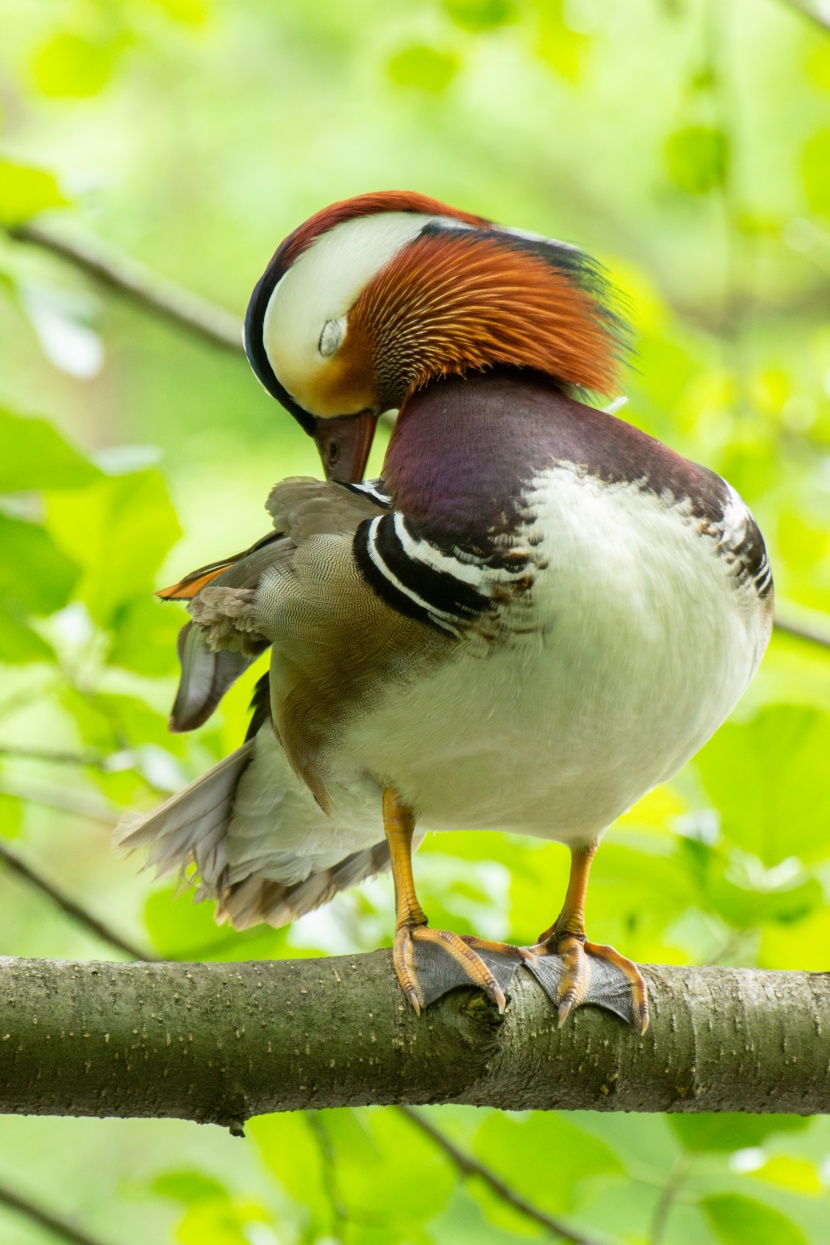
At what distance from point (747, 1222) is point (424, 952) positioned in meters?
0.35

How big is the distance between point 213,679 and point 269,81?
3.24 metres

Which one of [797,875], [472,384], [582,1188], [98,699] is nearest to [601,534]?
[472,384]

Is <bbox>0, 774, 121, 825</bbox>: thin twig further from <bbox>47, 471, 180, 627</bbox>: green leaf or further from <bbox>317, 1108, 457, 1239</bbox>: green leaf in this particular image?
<bbox>317, 1108, 457, 1239</bbox>: green leaf

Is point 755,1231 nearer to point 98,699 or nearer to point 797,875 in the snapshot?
point 797,875

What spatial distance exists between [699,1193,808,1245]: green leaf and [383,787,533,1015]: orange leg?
272 mm

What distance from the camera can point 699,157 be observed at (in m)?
1.49

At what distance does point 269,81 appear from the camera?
3.74 metres

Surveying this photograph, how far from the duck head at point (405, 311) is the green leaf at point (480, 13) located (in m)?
0.61

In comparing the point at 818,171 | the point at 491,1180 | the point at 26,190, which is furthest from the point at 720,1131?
the point at 818,171

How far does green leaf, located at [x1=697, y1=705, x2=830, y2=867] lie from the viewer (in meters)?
0.85

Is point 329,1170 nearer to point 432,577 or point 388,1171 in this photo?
point 388,1171

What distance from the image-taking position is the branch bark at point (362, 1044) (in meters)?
0.62

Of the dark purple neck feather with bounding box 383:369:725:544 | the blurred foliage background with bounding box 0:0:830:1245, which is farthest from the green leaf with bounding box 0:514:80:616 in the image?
the dark purple neck feather with bounding box 383:369:725:544

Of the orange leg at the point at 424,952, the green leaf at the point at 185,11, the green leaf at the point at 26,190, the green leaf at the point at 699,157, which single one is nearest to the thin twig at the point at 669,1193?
the orange leg at the point at 424,952
